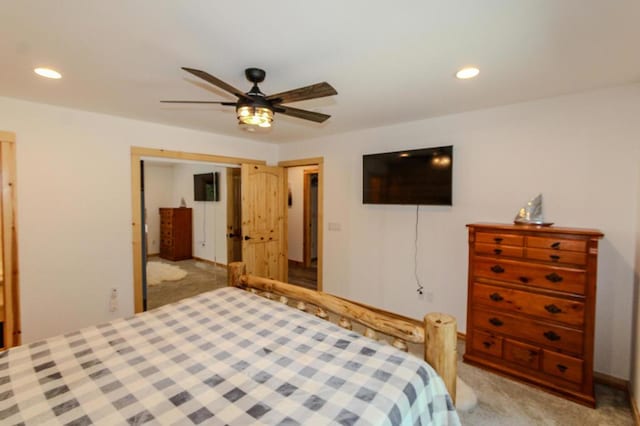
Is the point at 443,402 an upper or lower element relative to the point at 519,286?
lower

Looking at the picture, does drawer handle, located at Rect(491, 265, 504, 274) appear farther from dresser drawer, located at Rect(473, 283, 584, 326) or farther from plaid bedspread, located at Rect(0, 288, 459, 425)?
plaid bedspread, located at Rect(0, 288, 459, 425)

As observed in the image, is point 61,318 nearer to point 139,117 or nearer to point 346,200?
point 139,117

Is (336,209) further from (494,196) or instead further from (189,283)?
(189,283)

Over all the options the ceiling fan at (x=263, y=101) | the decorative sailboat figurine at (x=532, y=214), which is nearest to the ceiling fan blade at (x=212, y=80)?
the ceiling fan at (x=263, y=101)

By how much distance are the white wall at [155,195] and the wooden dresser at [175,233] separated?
76 mm

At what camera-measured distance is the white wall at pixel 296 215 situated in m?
6.46

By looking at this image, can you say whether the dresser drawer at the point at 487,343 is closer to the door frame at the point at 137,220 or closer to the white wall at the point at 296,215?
the door frame at the point at 137,220

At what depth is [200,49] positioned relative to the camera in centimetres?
175

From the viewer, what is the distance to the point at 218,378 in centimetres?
132

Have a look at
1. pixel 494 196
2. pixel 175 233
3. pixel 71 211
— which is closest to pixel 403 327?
pixel 494 196

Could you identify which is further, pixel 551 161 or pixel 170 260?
pixel 170 260

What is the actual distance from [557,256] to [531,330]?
0.65m

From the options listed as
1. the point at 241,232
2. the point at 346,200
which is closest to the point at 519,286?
the point at 346,200

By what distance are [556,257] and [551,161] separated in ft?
3.04
